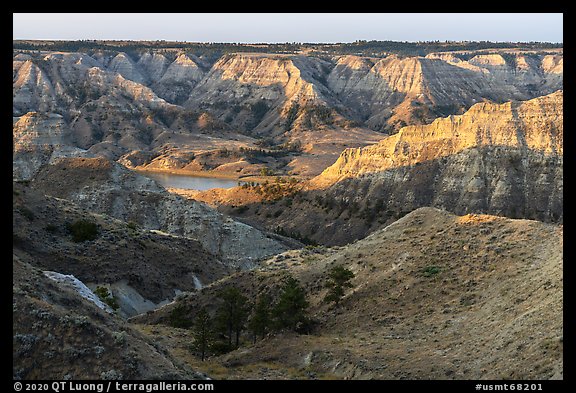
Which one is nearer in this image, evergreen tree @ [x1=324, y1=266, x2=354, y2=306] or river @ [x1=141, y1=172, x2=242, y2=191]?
evergreen tree @ [x1=324, y1=266, x2=354, y2=306]

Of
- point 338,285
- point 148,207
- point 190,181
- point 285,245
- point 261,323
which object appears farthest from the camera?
point 190,181

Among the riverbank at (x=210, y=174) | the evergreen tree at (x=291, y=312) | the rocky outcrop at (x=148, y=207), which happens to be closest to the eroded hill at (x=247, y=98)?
the riverbank at (x=210, y=174)

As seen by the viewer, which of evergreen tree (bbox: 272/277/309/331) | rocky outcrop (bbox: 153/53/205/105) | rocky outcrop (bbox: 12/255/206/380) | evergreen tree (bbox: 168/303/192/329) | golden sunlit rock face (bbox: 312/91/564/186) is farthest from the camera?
rocky outcrop (bbox: 153/53/205/105)

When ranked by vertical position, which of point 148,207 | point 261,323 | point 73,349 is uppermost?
point 148,207

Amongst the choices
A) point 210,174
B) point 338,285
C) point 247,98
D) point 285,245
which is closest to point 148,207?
point 285,245

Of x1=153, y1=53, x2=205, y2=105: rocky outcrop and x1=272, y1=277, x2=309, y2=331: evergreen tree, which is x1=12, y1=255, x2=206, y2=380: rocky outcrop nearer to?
x1=272, y1=277, x2=309, y2=331: evergreen tree

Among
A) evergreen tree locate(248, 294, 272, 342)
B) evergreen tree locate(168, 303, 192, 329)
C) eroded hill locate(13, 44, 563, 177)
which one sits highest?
eroded hill locate(13, 44, 563, 177)

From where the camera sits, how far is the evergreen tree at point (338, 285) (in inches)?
933

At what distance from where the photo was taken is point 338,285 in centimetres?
2411

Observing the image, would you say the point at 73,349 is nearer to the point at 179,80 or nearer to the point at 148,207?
the point at 148,207

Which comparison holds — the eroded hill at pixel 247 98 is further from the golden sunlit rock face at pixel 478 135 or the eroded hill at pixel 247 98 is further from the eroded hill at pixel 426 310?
the eroded hill at pixel 426 310

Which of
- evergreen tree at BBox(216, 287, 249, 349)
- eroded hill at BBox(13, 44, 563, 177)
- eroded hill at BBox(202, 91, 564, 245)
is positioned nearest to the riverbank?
eroded hill at BBox(13, 44, 563, 177)

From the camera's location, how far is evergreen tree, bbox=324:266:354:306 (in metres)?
23.7
